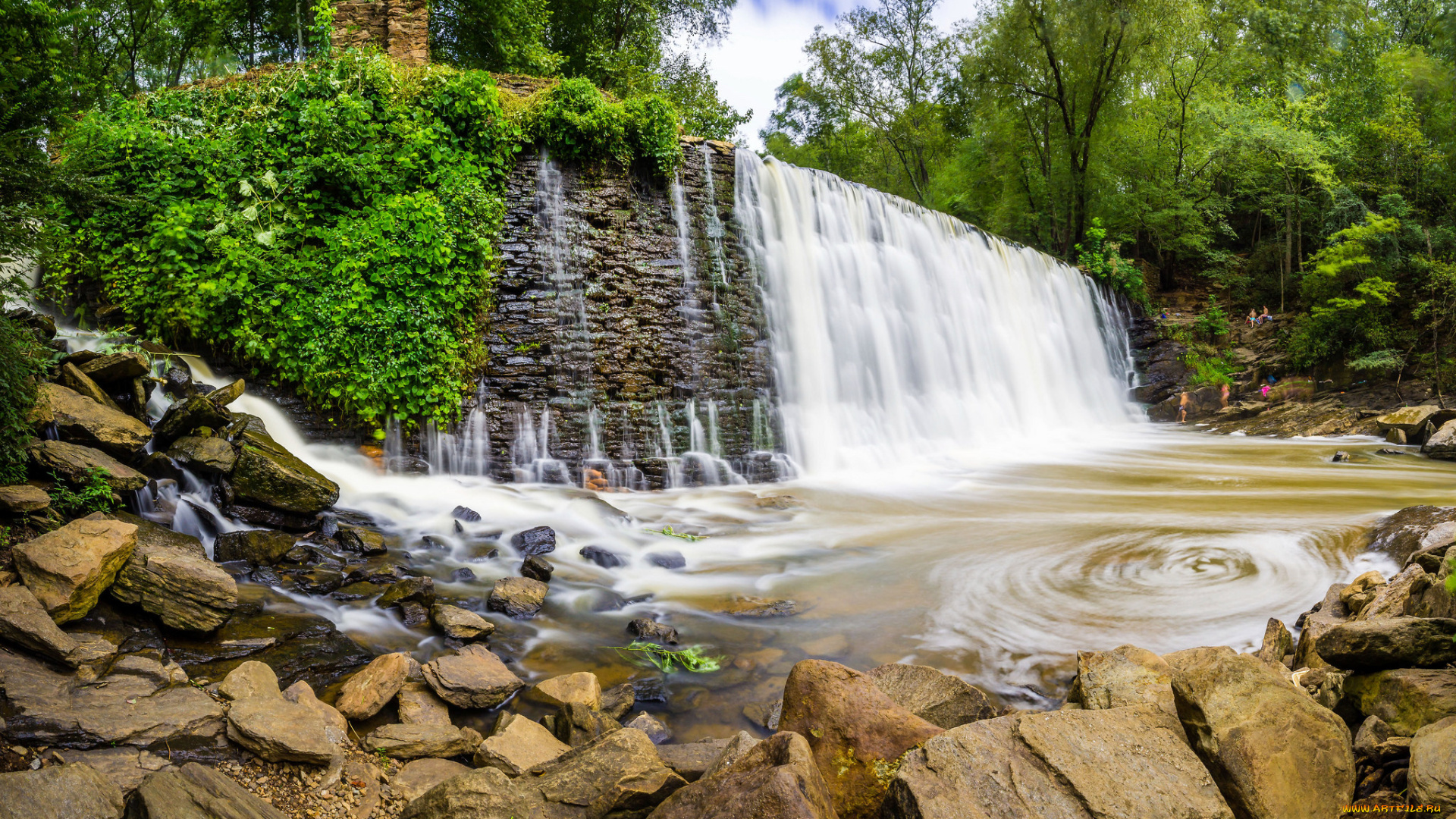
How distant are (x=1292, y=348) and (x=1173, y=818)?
22.8 meters

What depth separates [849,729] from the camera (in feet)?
8.53

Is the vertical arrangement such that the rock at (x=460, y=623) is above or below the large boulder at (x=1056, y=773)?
above

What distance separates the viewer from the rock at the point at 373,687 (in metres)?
3.26

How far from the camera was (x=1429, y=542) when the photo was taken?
180 inches

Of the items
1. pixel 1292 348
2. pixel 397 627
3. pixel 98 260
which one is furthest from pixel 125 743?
pixel 1292 348

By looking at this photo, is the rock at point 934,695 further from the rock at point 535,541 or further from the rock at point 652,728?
the rock at point 535,541

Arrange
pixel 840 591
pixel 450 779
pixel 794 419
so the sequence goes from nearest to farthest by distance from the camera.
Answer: pixel 450 779
pixel 840 591
pixel 794 419

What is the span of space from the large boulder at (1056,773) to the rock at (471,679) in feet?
7.07

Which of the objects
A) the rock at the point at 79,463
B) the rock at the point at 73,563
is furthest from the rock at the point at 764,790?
the rock at the point at 79,463

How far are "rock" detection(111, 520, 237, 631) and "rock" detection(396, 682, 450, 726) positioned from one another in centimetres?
117

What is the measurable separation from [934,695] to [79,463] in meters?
5.26

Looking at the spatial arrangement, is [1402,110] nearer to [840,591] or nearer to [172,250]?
[840,591]

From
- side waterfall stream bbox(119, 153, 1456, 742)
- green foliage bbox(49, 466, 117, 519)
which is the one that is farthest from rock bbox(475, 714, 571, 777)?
green foliage bbox(49, 466, 117, 519)

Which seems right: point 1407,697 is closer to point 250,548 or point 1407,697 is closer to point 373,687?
point 373,687
